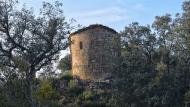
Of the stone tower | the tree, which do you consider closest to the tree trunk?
the tree

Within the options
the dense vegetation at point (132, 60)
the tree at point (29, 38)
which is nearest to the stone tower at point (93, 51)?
the dense vegetation at point (132, 60)

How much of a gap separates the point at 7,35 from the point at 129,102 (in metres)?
16.4

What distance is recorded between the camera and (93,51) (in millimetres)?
55062

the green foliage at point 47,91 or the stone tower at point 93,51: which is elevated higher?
the stone tower at point 93,51

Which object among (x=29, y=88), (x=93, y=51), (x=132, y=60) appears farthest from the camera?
(x=93, y=51)

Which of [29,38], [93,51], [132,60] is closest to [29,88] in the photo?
[29,38]

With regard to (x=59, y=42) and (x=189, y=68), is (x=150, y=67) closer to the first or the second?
(x=189, y=68)

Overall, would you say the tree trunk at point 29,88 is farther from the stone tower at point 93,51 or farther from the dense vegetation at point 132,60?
the stone tower at point 93,51

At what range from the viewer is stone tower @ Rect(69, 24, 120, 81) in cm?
5456

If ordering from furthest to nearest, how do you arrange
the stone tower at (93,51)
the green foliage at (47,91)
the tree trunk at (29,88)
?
1. the stone tower at (93,51)
2. the green foliage at (47,91)
3. the tree trunk at (29,88)

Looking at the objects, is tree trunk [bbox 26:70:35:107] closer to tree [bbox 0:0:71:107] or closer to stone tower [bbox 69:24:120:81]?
tree [bbox 0:0:71:107]

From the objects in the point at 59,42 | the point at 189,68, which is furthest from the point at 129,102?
the point at 59,42

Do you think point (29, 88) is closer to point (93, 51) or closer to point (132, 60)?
point (132, 60)

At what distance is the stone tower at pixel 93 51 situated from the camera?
2148 inches
